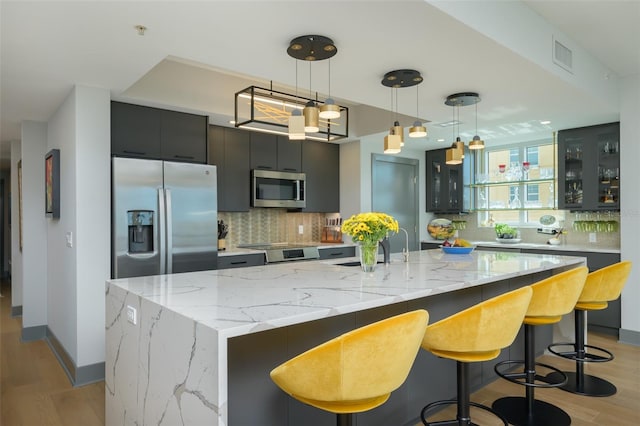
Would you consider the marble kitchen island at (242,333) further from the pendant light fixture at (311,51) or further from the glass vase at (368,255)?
the pendant light fixture at (311,51)

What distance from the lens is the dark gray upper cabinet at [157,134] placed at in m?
3.76

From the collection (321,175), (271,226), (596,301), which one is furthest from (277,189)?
(596,301)

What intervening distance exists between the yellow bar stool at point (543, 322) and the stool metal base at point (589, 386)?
40cm

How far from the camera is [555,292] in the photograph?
252 centimetres

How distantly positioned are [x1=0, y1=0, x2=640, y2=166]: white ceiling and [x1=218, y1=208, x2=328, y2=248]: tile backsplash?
1339mm

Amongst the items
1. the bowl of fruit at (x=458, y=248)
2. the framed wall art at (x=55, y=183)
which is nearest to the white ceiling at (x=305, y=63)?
the framed wall art at (x=55, y=183)

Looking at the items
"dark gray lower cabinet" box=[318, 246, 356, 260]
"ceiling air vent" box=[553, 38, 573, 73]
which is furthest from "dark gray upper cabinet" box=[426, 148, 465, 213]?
"ceiling air vent" box=[553, 38, 573, 73]

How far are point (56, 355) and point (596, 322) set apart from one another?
215 inches

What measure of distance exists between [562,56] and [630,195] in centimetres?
191

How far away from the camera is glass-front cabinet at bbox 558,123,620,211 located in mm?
4598

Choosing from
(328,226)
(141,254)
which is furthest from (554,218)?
(141,254)

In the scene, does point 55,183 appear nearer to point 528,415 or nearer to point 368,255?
point 368,255

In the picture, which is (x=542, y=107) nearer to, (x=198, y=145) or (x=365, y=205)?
(x=365, y=205)

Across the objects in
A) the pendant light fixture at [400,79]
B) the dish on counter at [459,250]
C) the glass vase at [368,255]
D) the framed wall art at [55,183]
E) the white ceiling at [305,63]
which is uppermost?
the white ceiling at [305,63]
